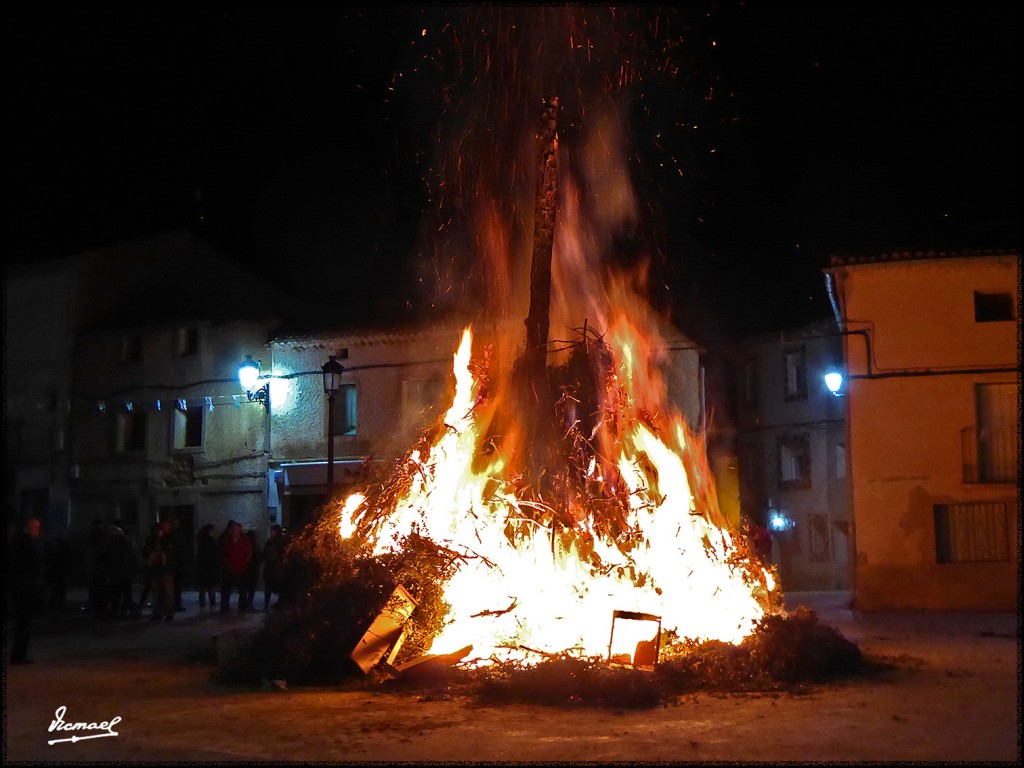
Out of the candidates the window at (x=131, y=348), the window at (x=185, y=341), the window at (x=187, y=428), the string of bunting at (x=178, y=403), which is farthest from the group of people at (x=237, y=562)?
the window at (x=131, y=348)

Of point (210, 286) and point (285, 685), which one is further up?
point (210, 286)

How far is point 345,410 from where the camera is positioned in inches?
1019

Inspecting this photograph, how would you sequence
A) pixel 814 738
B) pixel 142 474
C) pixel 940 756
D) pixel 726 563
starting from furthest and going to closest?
pixel 142 474 < pixel 726 563 < pixel 814 738 < pixel 940 756

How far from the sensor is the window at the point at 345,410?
84.4ft

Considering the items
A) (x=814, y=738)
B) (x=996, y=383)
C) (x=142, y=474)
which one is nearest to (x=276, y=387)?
(x=142, y=474)

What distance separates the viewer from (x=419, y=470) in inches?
453

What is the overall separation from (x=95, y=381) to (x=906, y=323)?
71.3 ft

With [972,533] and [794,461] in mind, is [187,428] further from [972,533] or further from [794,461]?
[972,533]

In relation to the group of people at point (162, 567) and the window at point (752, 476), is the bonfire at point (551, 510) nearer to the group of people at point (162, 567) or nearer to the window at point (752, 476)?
the group of people at point (162, 567)

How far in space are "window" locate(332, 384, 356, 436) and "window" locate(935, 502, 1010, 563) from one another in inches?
566

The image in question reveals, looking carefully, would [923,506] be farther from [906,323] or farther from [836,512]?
[836,512]

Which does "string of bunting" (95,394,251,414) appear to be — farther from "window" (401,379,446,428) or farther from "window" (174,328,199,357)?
"window" (401,379,446,428)

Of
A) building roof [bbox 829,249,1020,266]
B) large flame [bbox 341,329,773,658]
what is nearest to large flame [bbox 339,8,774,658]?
large flame [bbox 341,329,773,658]

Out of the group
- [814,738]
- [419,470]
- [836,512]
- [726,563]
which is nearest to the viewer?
[814,738]
